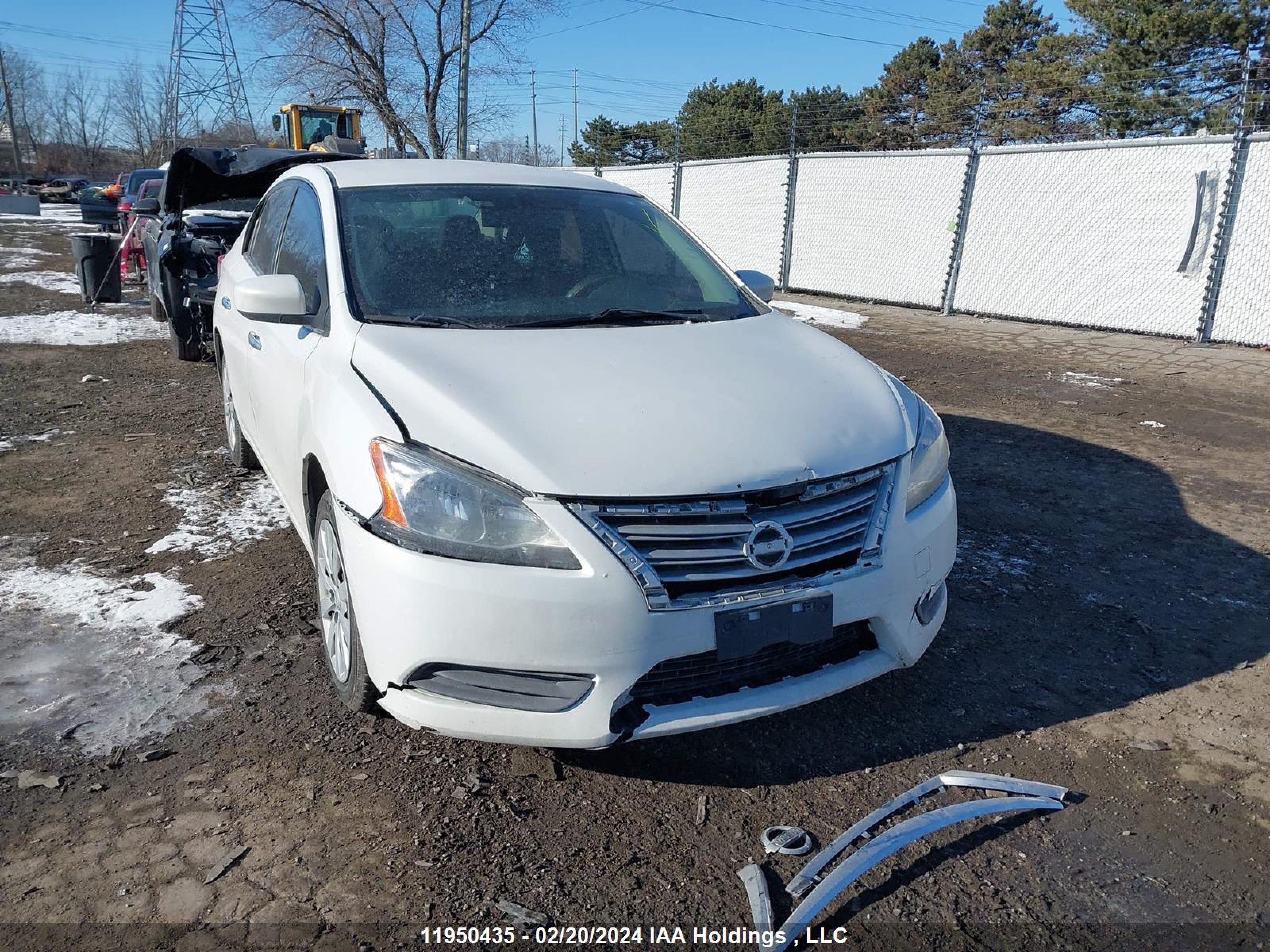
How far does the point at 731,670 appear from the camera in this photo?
248 centimetres

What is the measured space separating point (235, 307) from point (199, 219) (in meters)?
5.74

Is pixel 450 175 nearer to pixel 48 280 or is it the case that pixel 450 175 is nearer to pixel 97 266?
pixel 97 266

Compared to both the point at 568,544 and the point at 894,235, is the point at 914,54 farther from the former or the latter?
the point at 568,544

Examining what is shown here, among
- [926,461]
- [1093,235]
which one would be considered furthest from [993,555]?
[1093,235]

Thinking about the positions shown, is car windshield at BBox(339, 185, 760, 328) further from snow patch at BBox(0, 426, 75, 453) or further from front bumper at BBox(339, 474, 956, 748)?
snow patch at BBox(0, 426, 75, 453)

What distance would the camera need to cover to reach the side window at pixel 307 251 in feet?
10.8

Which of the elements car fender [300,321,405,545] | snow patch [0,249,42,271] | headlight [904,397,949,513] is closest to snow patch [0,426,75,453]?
car fender [300,321,405,545]

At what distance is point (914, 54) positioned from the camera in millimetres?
39125

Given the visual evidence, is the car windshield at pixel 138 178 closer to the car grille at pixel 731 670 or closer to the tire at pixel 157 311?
the tire at pixel 157 311

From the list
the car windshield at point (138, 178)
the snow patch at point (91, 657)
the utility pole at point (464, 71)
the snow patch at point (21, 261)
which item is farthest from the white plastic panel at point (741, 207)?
the snow patch at point (91, 657)

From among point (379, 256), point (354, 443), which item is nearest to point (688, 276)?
point (379, 256)

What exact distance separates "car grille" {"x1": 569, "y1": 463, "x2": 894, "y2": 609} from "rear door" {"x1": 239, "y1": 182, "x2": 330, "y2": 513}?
1.43 metres

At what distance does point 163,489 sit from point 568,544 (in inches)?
146

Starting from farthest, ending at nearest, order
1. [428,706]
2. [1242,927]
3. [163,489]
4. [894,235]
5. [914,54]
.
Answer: [914,54] → [894,235] → [163,489] → [428,706] → [1242,927]
